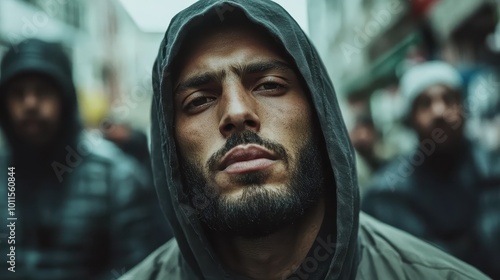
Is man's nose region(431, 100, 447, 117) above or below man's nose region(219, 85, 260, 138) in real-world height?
above

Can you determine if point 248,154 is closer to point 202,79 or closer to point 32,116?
point 202,79

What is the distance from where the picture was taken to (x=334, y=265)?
6.02ft

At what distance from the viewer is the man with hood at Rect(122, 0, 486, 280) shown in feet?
6.06

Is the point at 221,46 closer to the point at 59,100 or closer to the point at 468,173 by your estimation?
the point at 59,100

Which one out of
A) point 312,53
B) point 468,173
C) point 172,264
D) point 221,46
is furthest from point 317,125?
point 468,173

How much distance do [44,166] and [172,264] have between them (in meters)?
1.90

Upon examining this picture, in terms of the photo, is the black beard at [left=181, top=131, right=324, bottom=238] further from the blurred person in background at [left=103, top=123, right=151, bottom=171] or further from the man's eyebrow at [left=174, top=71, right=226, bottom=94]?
the blurred person in background at [left=103, top=123, right=151, bottom=171]

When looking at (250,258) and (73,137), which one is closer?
(250,258)

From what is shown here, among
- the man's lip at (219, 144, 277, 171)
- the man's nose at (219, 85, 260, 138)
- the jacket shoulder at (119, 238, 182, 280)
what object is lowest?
the jacket shoulder at (119, 238, 182, 280)

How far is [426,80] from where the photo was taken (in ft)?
15.1

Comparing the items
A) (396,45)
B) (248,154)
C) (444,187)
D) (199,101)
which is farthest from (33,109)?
(396,45)

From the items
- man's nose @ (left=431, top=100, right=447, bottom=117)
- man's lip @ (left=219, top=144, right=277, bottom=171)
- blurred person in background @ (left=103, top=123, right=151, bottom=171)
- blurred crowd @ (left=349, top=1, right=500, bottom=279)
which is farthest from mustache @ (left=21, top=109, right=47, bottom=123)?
man's nose @ (left=431, top=100, right=447, bottom=117)

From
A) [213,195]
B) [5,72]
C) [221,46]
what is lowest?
[213,195]

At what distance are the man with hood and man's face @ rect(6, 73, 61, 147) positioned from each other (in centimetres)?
202
